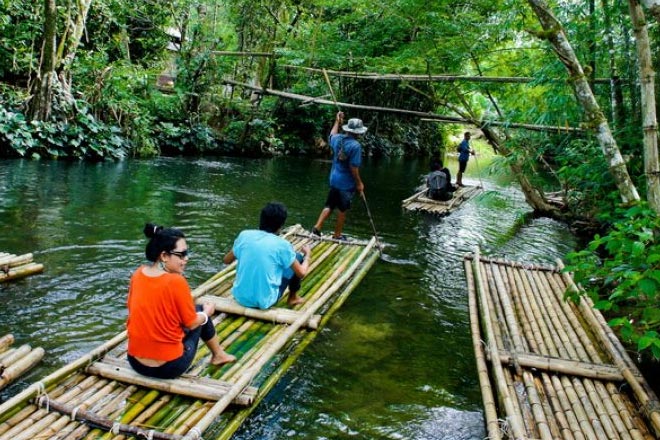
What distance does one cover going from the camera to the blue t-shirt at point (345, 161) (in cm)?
691

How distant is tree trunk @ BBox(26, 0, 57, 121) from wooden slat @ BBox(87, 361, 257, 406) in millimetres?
11527

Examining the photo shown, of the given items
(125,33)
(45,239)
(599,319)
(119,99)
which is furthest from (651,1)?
(125,33)

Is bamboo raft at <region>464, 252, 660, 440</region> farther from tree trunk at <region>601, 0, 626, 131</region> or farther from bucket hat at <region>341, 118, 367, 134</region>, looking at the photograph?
tree trunk at <region>601, 0, 626, 131</region>

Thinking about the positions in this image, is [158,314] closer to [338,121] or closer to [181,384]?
[181,384]

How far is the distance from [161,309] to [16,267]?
309cm

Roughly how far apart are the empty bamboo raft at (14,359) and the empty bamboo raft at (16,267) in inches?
58.8

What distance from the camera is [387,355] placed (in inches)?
179

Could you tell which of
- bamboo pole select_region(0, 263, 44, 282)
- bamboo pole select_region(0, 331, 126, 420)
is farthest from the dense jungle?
bamboo pole select_region(0, 263, 44, 282)

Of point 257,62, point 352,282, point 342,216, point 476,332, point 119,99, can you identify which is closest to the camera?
point 476,332

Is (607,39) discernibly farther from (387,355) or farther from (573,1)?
(387,355)

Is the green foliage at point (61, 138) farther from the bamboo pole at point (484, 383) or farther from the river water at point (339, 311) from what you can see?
the bamboo pole at point (484, 383)

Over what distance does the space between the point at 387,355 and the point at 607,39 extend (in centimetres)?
546

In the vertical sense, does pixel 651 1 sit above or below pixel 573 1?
below

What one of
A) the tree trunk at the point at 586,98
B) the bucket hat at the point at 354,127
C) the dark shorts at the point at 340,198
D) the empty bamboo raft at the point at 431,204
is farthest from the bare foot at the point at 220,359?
the empty bamboo raft at the point at 431,204
